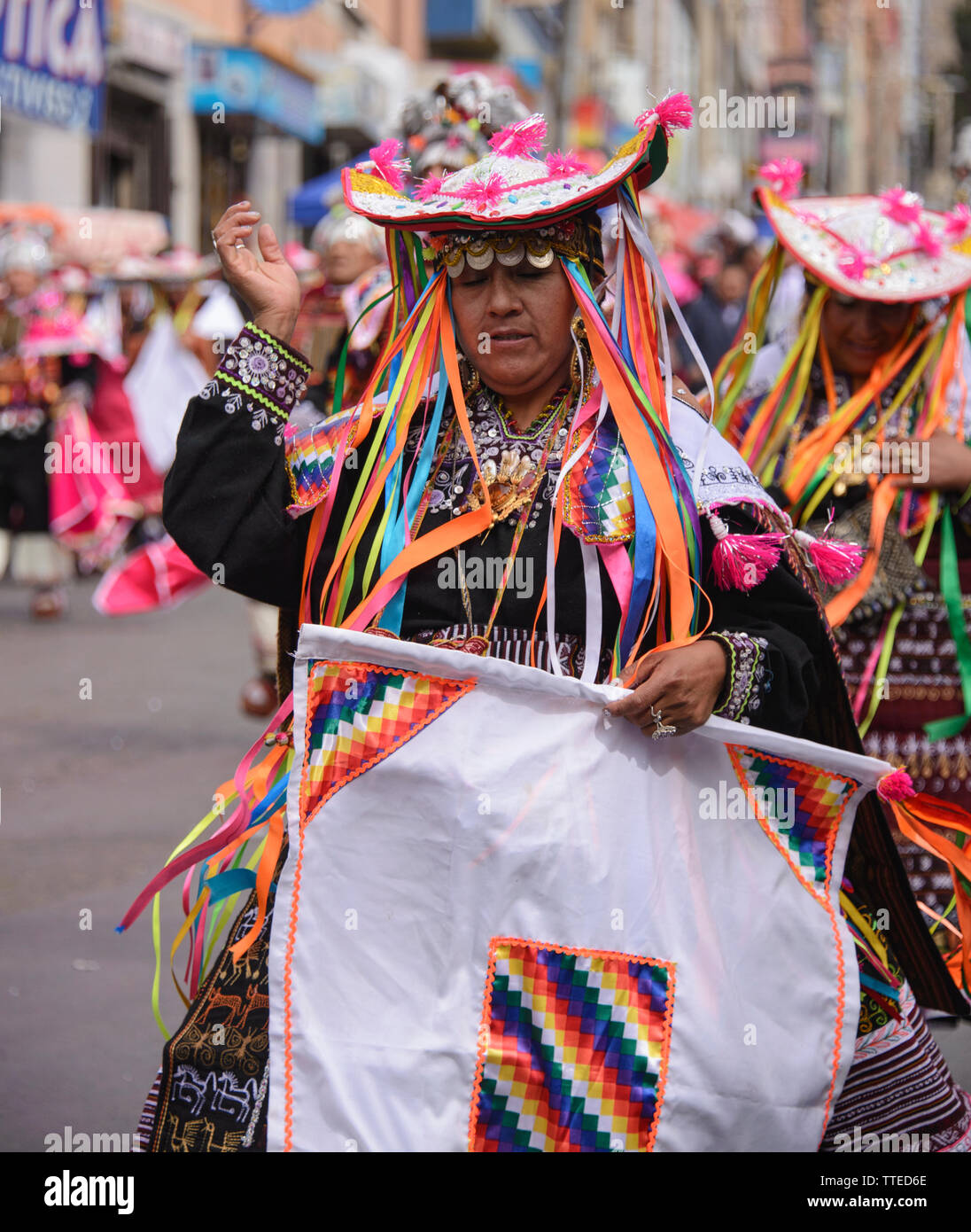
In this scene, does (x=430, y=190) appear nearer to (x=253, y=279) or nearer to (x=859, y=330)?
(x=253, y=279)

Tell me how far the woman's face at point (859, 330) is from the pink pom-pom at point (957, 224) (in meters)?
0.23

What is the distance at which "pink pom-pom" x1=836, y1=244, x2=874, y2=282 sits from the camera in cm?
444

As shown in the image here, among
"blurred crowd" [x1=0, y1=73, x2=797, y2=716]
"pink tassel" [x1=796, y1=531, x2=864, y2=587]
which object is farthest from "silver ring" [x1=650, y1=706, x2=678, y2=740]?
"blurred crowd" [x1=0, y1=73, x2=797, y2=716]

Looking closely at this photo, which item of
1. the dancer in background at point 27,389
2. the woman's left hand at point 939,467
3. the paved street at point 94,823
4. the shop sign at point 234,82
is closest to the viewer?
the paved street at point 94,823

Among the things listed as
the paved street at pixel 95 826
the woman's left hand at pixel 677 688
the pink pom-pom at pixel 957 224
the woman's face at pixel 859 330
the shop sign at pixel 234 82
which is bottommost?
the paved street at pixel 95 826

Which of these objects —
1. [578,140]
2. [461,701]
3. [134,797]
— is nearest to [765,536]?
[461,701]

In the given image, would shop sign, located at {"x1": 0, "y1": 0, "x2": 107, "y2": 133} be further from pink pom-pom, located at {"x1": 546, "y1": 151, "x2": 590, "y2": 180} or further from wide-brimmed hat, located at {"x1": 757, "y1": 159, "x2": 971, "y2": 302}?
A: pink pom-pom, located at {"x1": 546, "y1": 151, "x2": 590, "y2": 180}

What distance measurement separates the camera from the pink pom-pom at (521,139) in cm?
299

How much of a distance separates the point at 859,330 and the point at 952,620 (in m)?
0.77

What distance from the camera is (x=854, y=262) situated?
445 centimetres

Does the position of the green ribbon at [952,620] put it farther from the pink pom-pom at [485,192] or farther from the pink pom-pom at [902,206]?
the pink pom-pom at [485,192]

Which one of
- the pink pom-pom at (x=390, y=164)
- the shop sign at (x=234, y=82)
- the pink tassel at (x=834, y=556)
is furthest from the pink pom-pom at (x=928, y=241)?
the shop sign at (x=234, y=82)
